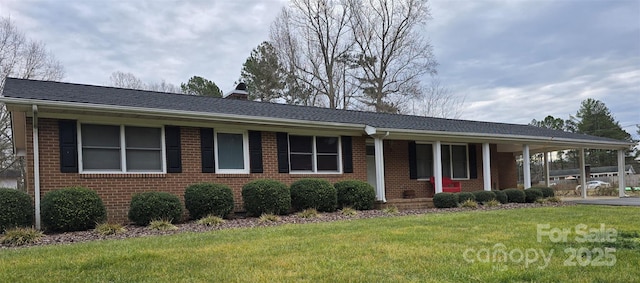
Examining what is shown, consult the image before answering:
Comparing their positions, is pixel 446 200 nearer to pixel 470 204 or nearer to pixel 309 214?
pixel 470 204

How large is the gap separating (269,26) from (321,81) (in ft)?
16.1

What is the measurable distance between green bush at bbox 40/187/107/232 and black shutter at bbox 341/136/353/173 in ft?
22.8

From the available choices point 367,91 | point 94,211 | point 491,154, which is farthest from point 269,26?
point 94,211

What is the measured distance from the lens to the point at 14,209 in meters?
8.58

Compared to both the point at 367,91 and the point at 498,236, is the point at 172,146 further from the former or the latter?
the point at 367,91

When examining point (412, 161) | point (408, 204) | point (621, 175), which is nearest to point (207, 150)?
point (408, 204)

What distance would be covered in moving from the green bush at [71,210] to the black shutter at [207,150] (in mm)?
2799

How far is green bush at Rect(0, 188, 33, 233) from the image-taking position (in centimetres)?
845

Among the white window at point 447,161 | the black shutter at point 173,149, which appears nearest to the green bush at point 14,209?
the black shutter at point 173,149

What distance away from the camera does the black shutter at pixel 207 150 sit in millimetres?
11492

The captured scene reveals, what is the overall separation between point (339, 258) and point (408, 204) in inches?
366

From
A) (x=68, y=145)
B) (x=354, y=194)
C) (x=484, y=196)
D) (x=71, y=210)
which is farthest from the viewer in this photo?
(x=484, y=196)

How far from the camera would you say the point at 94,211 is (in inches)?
361

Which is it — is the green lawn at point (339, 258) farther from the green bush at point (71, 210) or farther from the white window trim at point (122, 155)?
the white window trim at point (122, 155)
